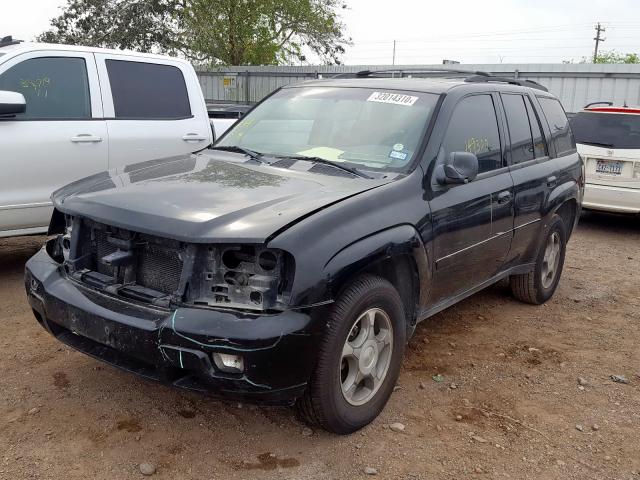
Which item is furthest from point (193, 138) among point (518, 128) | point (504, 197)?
point (504, 197)

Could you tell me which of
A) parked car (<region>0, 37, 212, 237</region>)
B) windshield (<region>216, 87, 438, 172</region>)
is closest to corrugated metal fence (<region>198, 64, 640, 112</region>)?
parked car (<region>0, 37, 212, 237</region>)

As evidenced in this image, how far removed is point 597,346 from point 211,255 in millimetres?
3212

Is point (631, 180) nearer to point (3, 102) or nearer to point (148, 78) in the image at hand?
point (148, 78)

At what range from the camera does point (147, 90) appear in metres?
5.94

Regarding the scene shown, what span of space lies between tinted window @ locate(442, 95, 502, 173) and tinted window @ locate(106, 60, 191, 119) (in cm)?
307

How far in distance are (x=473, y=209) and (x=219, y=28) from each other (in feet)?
74.9

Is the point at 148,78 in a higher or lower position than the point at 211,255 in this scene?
higher

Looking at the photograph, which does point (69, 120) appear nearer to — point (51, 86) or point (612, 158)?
point (51, 86)

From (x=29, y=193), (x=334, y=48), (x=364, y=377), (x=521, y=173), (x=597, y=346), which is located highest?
(x=334, y=48)

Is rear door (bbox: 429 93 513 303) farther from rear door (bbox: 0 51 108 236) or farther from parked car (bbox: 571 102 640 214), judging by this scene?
parked car (bbox: 571 102 640 214)

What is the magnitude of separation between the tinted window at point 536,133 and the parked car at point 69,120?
3099 mm

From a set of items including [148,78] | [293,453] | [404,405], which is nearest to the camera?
[293,453]

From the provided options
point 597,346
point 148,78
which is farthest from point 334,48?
point 597,346

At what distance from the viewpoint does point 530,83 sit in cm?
548
